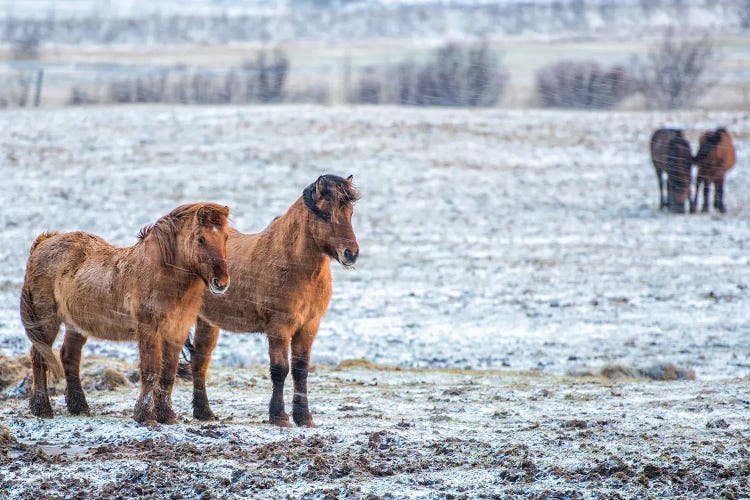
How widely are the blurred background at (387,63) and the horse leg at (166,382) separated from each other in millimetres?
23170

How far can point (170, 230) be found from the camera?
6.76m

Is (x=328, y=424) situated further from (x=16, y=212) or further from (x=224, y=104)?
(x=224, y=104)

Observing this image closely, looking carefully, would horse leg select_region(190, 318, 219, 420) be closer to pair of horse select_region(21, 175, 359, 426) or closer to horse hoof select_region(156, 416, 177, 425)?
pair of horse select_region(21, 175, 359, 426)

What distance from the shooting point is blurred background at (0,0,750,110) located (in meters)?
31.4

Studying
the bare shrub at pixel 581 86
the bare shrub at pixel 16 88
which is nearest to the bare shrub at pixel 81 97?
the bare shrub at pixel 16 88

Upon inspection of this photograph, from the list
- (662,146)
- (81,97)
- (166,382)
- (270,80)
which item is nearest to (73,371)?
(166,382)

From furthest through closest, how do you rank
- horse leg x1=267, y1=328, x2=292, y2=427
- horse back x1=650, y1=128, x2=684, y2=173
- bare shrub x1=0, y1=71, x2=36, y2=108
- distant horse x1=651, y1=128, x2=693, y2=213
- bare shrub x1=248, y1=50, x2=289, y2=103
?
bare shrub x1=248, y1=50, x2=289, y2=103, bare shrub x1=0, y1=71, x2=36, y2=108, horse back x1=650, y1=128, x2=684, y2=173, distant horse x1=651, y1=128, x2=693, y2=213, horse leg x1=267, y1=328, x2=292, y2=427

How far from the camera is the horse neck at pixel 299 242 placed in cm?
708

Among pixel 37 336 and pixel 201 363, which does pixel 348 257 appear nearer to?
pixel 201 363

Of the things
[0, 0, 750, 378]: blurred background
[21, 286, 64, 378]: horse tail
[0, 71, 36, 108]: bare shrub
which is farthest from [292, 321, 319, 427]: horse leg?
[0, 71, 36, 108]: bare shrub

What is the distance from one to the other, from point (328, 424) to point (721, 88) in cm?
3200

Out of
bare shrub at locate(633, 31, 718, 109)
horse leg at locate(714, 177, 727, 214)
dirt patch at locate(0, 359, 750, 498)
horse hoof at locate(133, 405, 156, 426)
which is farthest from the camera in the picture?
bare shrub at locate(633, 31, 718, 109)

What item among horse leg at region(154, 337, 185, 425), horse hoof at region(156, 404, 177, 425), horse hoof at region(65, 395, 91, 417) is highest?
horse leg at region(154, 337, 185, 425)

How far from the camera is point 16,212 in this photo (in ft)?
58.5
